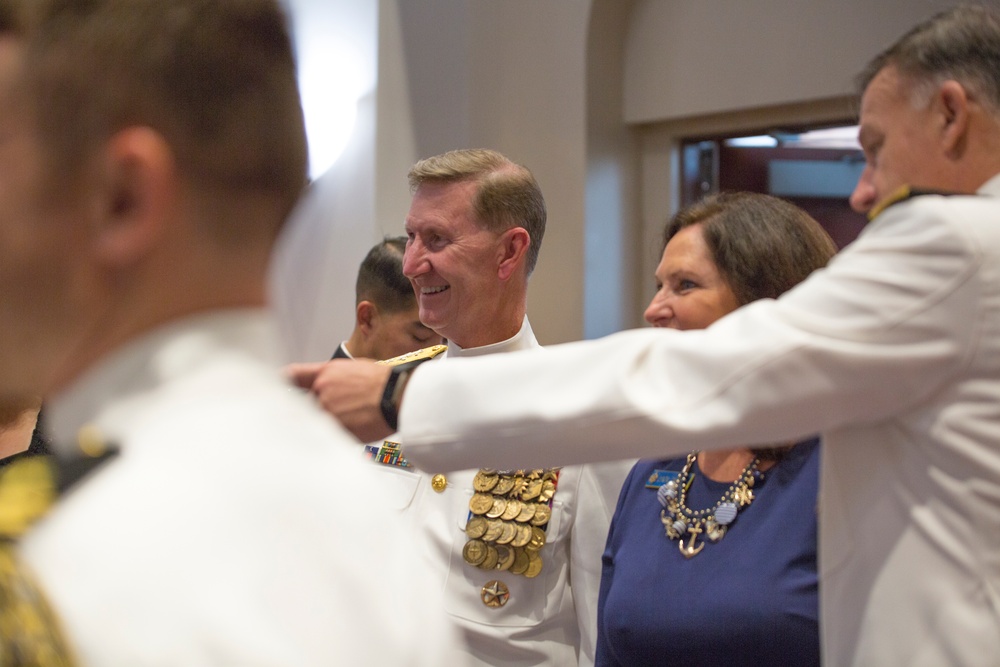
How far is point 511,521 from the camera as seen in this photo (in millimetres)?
2084

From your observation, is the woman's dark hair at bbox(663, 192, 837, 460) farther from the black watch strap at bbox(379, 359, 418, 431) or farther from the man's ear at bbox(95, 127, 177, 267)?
the man's ear at bbox(95, 127, 177, 267)

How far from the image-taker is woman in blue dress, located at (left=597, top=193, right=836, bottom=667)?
62.7 inches

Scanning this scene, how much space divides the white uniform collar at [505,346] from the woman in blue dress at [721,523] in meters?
0.43

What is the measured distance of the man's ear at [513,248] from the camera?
2.40 m

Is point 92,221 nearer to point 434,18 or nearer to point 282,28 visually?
point 282,28

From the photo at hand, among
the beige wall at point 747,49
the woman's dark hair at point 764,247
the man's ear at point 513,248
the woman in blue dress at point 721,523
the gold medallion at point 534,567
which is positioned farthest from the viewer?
the beige wall at point 747,49

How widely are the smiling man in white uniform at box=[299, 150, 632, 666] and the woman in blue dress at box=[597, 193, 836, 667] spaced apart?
0.16m

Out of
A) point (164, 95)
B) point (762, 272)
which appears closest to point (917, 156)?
point (762, 272)

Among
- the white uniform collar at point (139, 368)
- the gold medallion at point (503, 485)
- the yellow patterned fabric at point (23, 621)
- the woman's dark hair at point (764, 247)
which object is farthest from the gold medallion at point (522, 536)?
the yellow patterned fabric at point (23, 621)

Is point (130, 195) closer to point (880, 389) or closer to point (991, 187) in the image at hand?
point (880, 389)

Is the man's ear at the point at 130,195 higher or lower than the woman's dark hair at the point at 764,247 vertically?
higher

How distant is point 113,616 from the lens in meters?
0.53

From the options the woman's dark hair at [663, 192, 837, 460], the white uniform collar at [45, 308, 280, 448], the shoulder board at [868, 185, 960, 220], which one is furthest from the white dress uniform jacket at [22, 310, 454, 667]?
the woman's dark hair at [663, 192, 837, 460]

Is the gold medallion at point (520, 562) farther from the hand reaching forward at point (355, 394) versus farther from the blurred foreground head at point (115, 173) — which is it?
the blurred foreground head at point (115, 173)
